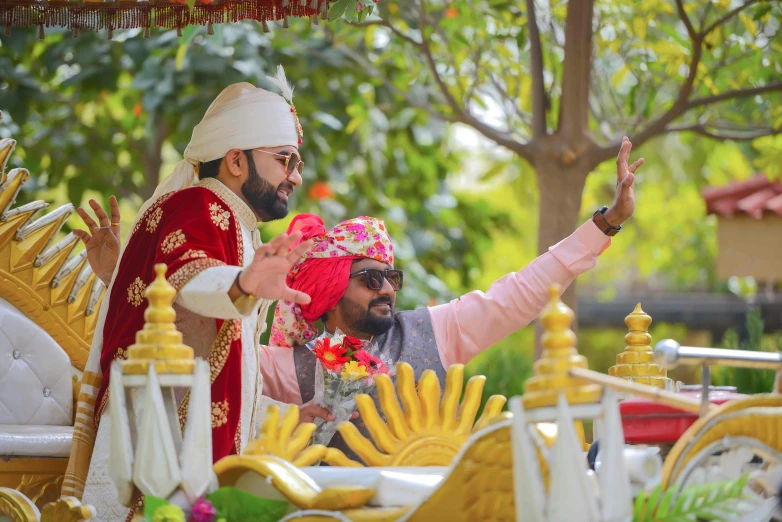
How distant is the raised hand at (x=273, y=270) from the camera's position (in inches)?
118

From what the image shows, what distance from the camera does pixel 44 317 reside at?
4590mm

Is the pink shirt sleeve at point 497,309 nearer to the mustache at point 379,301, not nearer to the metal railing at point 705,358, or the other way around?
the mustache at point 379,301

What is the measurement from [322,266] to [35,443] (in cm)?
121

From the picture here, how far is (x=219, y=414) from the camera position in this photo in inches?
138

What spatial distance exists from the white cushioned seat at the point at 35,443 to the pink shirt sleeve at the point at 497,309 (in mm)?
1401

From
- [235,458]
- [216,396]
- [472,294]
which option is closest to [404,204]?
[472,294]

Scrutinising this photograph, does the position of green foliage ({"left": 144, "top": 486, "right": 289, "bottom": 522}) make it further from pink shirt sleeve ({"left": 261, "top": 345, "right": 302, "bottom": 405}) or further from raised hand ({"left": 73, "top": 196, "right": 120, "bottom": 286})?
raised hand ({"left": 73, "top": 196, "right": 120, "bottom": 286})

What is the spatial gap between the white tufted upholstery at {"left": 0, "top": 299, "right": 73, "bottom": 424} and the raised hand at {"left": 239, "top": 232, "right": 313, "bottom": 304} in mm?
1702

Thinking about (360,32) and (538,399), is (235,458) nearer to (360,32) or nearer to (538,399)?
(538,399)

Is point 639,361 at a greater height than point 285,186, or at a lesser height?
lesser

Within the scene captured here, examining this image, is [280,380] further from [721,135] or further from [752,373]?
[752,373]

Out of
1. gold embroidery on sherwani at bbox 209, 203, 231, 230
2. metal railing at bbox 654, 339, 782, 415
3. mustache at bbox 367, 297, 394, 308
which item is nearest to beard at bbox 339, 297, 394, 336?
mustache at bbox 367, 297, 394, 308

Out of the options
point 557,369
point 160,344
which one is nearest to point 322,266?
point 160,344

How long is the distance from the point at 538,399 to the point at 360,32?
4.99 meters
